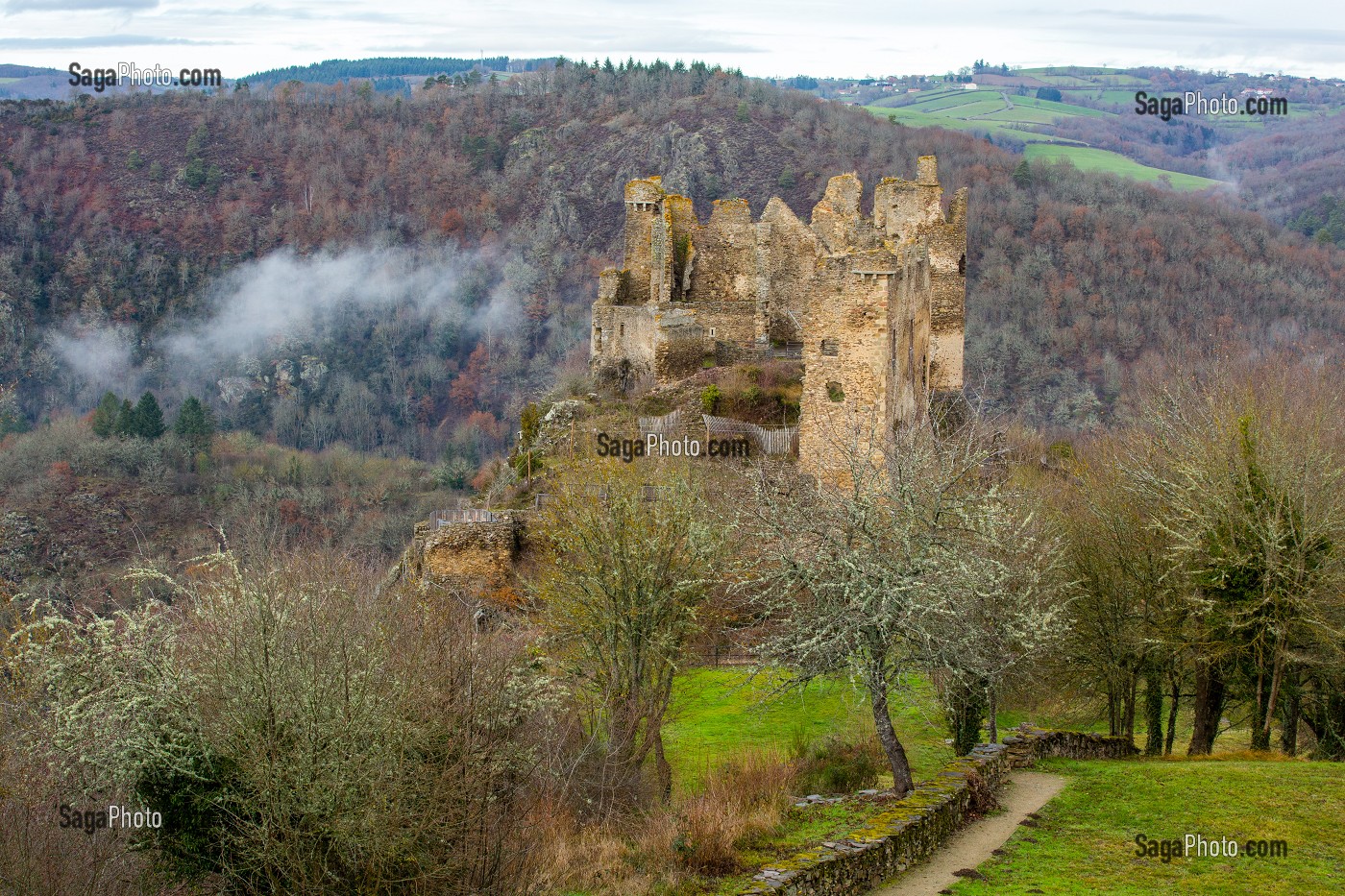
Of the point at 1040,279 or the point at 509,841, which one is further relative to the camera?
the point at 1040,279

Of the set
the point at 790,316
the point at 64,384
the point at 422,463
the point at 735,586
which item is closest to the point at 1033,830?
the point at 735,586

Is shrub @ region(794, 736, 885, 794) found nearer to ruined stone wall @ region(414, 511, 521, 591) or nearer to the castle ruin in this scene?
the castle ruin

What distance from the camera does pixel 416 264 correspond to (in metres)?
142

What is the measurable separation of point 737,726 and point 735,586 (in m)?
3.80

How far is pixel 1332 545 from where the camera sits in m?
21.0

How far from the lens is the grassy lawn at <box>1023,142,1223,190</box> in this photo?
133250 millimetres

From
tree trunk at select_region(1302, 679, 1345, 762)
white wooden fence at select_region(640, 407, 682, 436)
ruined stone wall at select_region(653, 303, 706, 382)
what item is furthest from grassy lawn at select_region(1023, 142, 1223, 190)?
tree trunk at select_region(1302, 679, 1345, 762)

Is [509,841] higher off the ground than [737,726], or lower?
higher

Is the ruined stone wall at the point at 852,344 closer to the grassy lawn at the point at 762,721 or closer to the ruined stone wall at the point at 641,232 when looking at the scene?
the grassy lawn at the point at 762,721

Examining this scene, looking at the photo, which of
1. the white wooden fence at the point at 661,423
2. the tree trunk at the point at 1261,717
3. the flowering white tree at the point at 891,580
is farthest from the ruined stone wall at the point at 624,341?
the tree trunk at the point at 1261,717

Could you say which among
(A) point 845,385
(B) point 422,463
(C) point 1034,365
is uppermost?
(A) point 845,385

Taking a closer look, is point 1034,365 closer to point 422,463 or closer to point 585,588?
point 422,463

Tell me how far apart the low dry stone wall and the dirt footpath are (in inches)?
5.6

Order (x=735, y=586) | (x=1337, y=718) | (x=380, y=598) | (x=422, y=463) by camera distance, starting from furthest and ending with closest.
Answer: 1. (x=422, y=463)
2. (x=1337, y=718)
3. (x=735, y=586)
4. (x=380, y=598)
